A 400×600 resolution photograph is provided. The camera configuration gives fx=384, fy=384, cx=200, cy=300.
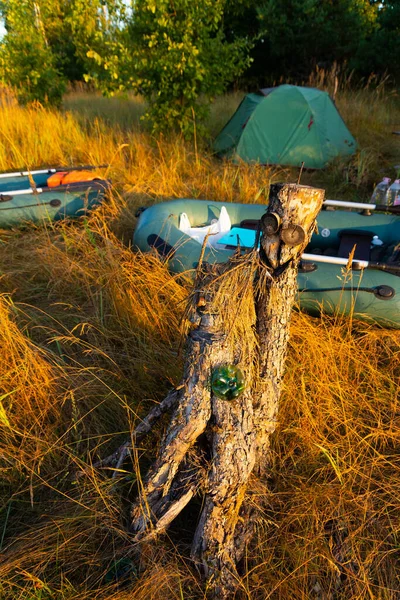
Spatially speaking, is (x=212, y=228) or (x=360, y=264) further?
(x=212, y=228)

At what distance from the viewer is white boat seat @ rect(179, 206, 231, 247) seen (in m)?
3.42

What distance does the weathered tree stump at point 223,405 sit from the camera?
1354mm

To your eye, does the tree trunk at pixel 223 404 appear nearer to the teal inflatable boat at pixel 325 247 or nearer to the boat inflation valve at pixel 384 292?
the teal inflatable boat at pixel 325 247

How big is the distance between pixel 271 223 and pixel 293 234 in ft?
0.29

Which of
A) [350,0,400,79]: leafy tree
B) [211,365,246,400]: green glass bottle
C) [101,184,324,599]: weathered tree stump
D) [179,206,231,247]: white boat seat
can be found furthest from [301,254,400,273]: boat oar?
[350,0,400,79]: leafy tree

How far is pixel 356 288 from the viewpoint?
2457 millimetres

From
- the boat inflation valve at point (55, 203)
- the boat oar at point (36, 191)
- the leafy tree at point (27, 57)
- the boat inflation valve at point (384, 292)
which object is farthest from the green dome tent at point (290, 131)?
the leafy tree at point (27, 57)

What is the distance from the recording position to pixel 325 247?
3537 millimetres

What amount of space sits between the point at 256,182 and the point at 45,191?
2.41m

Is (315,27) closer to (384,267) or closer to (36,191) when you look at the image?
(36,191)

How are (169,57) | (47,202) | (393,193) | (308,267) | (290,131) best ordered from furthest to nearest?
1. (290,131)
2. (169,57)
3. (393,193)
4. (47,202)
5. (308,267)

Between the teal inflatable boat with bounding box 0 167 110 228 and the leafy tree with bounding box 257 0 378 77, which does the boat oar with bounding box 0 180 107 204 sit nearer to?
the teal inflatable boat with bounding box 0 167 110 228

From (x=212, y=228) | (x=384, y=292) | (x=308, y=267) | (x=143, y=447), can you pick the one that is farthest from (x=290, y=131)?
(x=143, y=447)

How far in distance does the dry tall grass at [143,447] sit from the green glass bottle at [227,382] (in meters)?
0.37
